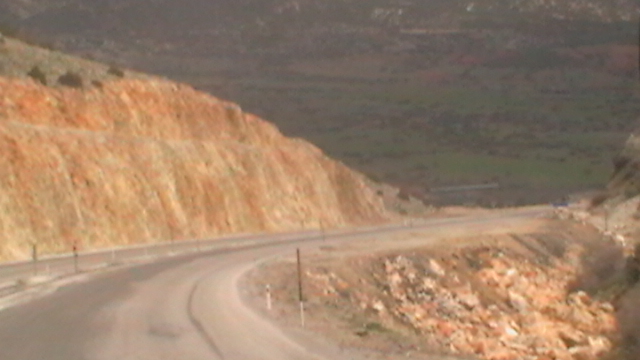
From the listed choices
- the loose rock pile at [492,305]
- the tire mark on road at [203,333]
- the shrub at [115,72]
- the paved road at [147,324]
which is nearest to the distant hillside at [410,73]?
the shrub at [115,72]

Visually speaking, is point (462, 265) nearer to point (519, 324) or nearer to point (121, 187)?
point (519, 324)

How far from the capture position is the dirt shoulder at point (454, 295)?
20.7m

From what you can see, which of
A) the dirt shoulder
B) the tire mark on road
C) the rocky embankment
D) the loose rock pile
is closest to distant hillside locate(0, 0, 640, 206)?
the rocky embankment

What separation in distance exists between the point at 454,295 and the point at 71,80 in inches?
855

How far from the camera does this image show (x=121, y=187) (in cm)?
4216

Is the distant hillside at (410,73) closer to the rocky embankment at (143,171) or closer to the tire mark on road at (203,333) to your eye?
the rocky embankment at (143,171)

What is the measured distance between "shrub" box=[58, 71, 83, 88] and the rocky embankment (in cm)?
57

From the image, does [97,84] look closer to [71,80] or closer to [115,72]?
[71,80]

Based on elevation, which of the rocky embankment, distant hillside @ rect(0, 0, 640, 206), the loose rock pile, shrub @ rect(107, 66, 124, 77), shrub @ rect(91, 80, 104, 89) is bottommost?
the loose rock pile

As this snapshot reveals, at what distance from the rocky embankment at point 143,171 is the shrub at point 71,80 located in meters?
0.57

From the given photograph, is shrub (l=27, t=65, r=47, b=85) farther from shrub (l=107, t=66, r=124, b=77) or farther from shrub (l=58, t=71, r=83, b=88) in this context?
shrub (l=107, t=66, r=124, b=77)

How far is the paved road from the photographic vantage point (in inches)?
625

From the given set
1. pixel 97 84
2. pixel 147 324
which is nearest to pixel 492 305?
pixel 147 324

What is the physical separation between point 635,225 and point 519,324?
18.4 metres
